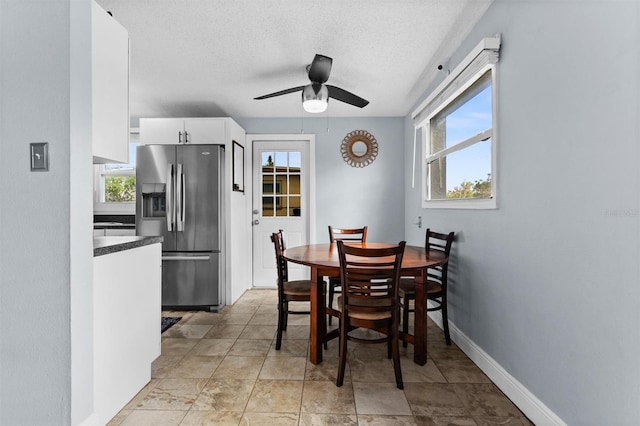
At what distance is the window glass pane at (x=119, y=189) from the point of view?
461 centimetres

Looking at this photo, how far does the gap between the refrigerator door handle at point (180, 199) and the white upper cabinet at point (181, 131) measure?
361 mm

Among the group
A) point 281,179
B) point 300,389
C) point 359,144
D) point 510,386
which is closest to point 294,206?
point 281,179

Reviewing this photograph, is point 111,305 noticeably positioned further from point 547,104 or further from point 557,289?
point 547,104

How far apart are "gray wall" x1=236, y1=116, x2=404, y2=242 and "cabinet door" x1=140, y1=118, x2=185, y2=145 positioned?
163 centimetres

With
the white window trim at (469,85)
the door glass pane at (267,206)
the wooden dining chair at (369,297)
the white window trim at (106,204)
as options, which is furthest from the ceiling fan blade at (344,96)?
the white window trim at (106,204)

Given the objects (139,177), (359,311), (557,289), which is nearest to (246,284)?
(139,177)

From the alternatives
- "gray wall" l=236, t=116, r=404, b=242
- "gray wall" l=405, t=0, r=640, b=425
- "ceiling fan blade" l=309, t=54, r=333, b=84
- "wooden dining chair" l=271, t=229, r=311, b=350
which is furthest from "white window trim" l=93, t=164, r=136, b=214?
"gray wall" l=405, t=0, r=640, b=425

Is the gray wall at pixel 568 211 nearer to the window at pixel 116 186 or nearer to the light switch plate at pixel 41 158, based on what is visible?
the light switch plate at pixel 41 158

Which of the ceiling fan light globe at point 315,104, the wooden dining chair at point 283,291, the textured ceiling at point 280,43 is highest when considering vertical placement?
the textured ceiling at point 280,43

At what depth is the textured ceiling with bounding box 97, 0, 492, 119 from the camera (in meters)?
2.21

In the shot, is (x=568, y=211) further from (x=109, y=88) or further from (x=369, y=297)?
(x=109, y=88)

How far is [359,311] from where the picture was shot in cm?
218

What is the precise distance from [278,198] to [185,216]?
1.38 metres

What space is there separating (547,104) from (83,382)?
2.46m
